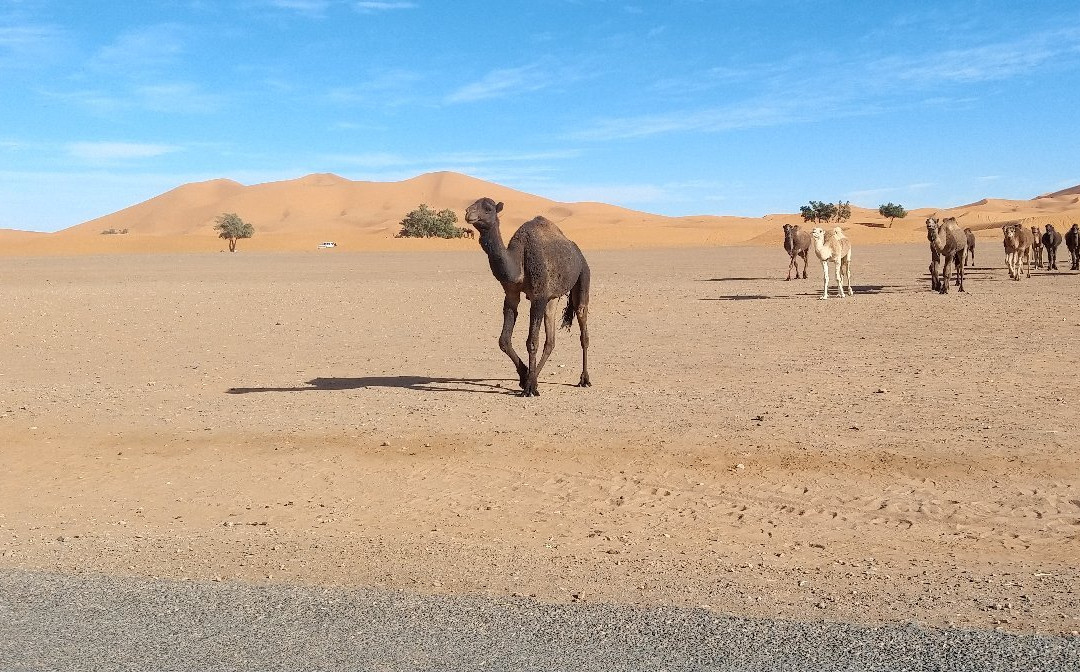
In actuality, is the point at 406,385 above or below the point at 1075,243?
below

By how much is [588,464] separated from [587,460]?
13cm

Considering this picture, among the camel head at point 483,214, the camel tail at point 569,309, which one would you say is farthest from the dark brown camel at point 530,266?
the camel tail at point 569,309

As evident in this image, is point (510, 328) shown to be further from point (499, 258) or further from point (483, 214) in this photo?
→ point (483, 214)

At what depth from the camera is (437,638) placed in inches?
193

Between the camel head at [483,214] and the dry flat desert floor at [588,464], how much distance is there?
194 cm

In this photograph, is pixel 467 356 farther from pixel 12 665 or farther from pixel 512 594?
pixel 12 665

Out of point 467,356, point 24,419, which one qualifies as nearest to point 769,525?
point 24,419

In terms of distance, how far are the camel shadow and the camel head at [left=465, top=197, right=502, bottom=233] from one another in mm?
2027

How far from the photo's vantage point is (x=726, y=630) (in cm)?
496

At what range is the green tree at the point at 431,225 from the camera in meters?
90.1

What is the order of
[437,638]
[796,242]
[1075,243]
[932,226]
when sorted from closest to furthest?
[437,638]
[932,226]
[796,242]
[1075,243]

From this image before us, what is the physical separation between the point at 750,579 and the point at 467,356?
10455 mm

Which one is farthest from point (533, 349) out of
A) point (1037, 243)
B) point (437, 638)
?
point (1037, 243)

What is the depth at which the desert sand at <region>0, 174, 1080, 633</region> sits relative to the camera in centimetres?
601
